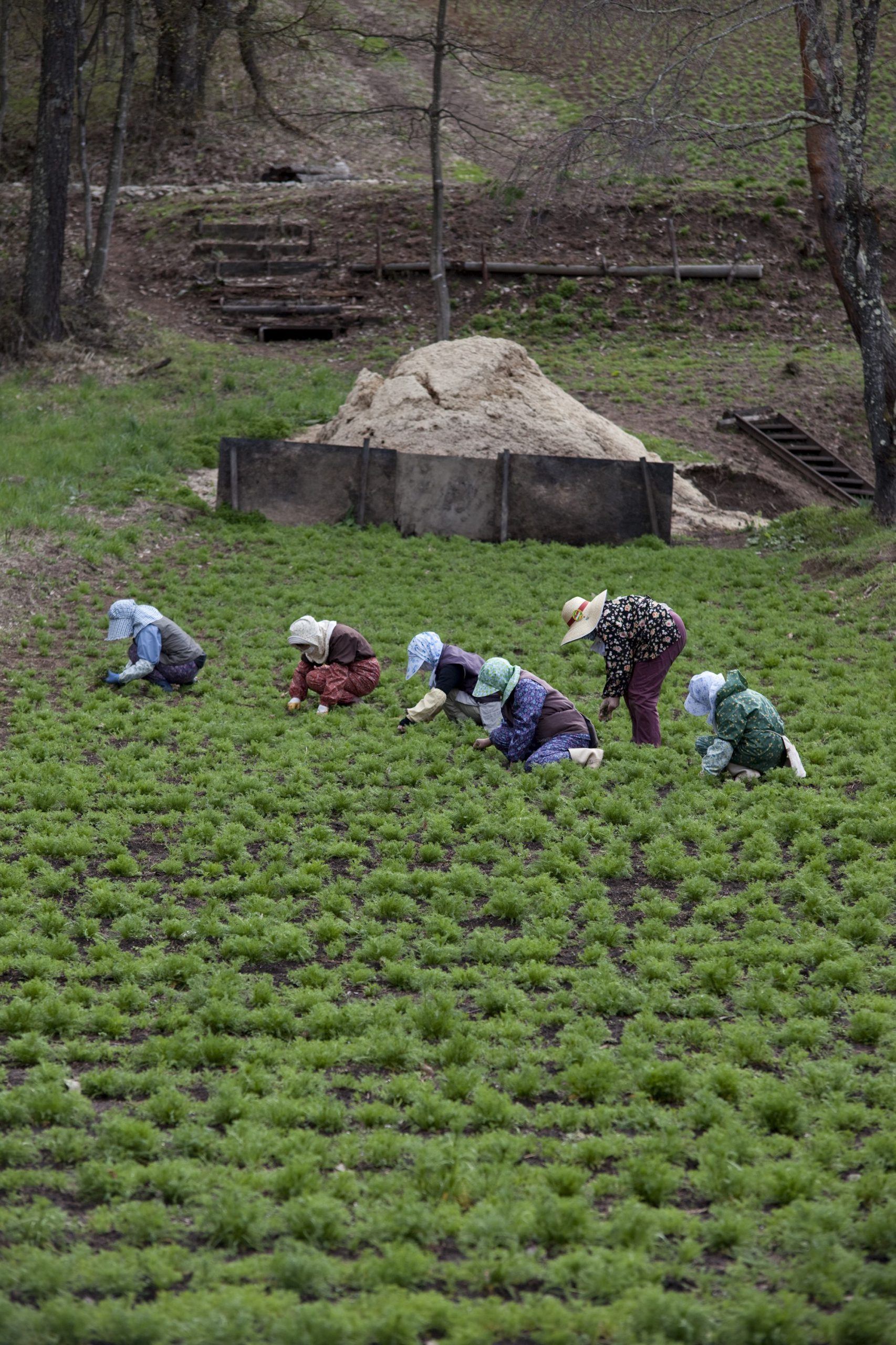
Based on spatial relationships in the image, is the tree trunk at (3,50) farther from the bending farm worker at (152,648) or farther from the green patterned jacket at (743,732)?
the green patterned jacket at (743,732)

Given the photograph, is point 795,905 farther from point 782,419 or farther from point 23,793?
point 782,419

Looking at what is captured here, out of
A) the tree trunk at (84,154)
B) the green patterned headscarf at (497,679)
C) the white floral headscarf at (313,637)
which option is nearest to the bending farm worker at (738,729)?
the green patterned headscarf at (497,679)

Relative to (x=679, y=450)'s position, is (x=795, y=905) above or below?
below

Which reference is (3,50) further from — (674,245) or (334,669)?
(334,669)

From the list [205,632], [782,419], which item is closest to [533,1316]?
[205,632]

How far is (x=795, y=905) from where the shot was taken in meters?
6.98

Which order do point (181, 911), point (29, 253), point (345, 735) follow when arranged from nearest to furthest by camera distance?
point (181, 911)
point (345, 735)
point (29, 253)

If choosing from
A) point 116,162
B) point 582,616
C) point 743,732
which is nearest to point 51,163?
point 116,162

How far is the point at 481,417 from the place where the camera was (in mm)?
17031

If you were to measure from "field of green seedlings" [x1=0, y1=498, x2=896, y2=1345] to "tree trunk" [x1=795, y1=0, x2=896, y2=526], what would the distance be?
16.4 feet

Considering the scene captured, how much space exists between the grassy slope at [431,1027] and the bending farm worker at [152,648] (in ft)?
0.83

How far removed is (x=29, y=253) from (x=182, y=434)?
16.7 ft

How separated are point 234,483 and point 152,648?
5826 mm

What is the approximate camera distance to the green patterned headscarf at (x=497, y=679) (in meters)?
8.91
